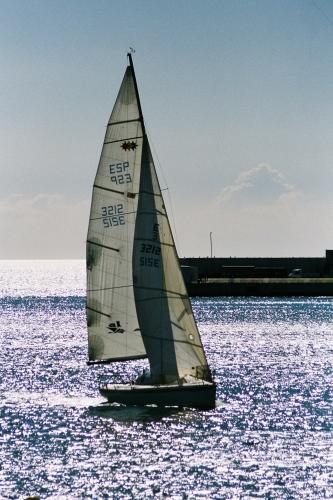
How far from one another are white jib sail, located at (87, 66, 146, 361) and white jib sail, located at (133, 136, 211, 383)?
1139mm

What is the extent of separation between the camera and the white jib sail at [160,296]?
61.6m

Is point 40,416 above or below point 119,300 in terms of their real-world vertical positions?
below

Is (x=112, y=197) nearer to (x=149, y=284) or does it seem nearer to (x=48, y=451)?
(x=149, y=284)

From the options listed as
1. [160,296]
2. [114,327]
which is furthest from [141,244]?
[114,327]

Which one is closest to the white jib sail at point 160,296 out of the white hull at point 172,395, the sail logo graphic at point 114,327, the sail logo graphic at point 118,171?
the white hull at point 172,395

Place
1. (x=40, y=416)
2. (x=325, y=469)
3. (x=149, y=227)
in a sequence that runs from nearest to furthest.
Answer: (x=325, y=469) < (x=149, y=227) < (x=40, y=416)

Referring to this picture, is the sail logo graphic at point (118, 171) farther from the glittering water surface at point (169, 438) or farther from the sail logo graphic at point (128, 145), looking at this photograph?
the glittering water surface at point (169, 438)

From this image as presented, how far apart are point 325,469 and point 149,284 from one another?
15830mm

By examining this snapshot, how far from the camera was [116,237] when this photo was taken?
63000mm

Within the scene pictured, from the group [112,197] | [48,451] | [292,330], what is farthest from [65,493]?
[292,330]

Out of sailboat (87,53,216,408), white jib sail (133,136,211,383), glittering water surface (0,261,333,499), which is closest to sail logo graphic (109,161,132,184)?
sailboat (87,53,216,408)

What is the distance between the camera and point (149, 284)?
6188 cm

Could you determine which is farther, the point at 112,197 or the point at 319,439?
the point at 112,197

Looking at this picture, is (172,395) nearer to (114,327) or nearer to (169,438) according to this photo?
(169,438)
